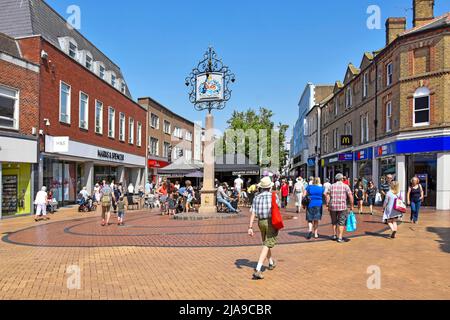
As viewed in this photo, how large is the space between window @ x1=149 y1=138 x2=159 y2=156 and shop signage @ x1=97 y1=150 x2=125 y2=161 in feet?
28.4

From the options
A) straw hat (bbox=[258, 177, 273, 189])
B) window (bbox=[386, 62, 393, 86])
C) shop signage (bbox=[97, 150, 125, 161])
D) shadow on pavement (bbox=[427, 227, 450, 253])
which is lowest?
shadow on pavement (bbox=[427, 227, 450, 253])

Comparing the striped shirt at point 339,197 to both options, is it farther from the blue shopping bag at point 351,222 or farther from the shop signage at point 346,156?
the shop signage at point 346,156

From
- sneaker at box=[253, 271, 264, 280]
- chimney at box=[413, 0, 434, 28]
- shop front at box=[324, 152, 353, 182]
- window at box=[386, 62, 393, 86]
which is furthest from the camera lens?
shop front at box=[324, 152, 353, 182]

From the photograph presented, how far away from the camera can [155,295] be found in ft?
17.0

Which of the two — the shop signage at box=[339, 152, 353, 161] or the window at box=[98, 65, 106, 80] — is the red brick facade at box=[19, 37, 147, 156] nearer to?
the window at box=[98, 65, 106, 80]

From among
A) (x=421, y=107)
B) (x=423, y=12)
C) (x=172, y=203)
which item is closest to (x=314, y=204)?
(x=172, y=203)

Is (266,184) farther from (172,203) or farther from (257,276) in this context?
(172,203)

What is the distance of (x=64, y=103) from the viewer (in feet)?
71.1

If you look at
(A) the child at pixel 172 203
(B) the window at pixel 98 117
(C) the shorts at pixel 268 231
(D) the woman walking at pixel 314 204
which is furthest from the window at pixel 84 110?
(C) the shorts at pixel 268 231

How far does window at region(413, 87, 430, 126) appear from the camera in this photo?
19750mm

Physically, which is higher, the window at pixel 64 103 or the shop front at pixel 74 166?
the window at pixel 64 103

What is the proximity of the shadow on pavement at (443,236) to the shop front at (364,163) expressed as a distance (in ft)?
44.5

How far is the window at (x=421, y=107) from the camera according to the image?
64.8 ft

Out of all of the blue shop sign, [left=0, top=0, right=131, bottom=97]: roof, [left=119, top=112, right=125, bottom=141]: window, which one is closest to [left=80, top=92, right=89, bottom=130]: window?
[left=0, top=0, right=131, bottom=97]: roof
